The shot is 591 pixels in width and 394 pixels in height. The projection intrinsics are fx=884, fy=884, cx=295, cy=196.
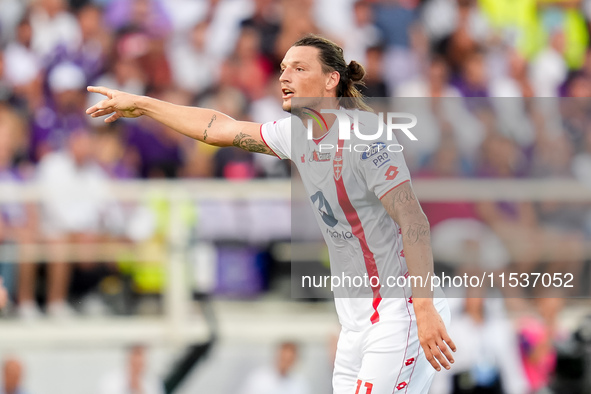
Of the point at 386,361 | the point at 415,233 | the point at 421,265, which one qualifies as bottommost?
the point at 386,361

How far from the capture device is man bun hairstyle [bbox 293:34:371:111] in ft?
16.4

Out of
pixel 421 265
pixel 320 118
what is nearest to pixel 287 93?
pixel 320 118


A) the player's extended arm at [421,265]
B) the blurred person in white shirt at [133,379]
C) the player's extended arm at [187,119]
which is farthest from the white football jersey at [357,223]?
the blurred person in white shirt at [133,379]

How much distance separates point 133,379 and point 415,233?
575 centimetres

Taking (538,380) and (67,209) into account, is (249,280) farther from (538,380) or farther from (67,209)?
(538,380)

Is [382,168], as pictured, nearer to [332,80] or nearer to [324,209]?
[324,209]

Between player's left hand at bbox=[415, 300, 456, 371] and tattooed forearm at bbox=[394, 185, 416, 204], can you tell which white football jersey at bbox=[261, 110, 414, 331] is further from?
player's left hand at bbox=[415, 300, 456, 371]

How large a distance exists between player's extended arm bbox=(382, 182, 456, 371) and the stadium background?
4.82 m

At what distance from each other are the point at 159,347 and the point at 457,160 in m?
3.88

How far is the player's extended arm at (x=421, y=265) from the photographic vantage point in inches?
166

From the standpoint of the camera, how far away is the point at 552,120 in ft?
35.3

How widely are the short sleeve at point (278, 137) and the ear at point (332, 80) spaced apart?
0.37 meters

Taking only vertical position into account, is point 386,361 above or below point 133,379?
above

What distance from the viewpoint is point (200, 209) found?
9406 mm
